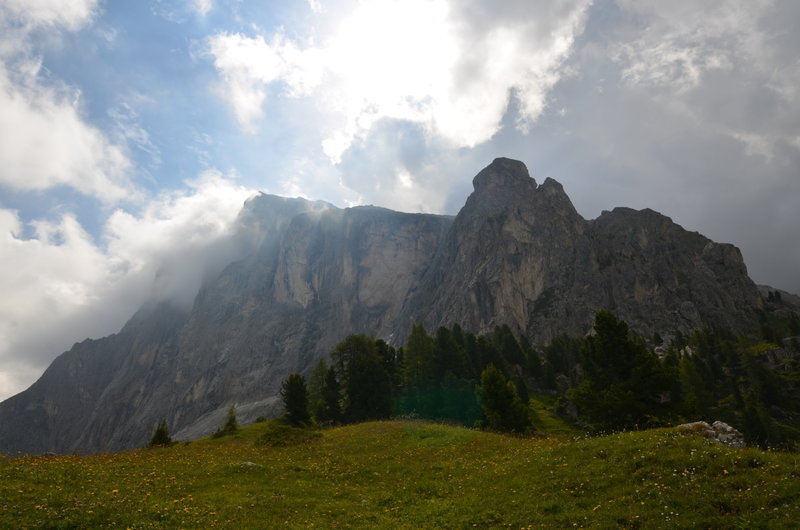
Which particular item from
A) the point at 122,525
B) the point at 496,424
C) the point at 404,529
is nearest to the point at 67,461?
the point at 122,525

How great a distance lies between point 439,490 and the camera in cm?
2081

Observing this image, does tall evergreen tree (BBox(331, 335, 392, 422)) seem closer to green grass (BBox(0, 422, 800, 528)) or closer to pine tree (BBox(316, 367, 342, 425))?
pine tree (BBox(316, 367, 342, 425))

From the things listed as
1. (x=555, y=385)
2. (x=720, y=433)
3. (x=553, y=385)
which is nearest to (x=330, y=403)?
(x=720, y=433)

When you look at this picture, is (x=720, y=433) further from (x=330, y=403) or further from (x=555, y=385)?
(x=555, y=385)

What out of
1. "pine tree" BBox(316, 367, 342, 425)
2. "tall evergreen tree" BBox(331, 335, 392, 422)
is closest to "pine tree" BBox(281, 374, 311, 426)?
"tall evergreen tree" BBox(331, 335, 392, 422)

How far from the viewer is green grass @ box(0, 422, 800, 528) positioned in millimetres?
13477

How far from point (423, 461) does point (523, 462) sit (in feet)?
22.5

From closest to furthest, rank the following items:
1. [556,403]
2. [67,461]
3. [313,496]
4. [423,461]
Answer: [313,496], [67,461], [423,461], [556,403]

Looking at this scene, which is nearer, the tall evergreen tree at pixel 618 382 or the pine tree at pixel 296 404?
the tall evergreen tree at pixel 618 382

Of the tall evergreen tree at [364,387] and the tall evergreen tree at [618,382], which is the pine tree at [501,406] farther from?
the tall evergreen tree at [364,387]

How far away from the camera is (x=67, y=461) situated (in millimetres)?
24172

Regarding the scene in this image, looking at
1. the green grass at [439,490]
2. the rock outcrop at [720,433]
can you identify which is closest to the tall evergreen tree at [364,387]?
the green grass at [439,490]

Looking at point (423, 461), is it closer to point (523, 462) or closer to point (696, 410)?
point (523, 462)

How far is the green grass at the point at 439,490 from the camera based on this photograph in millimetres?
13477
